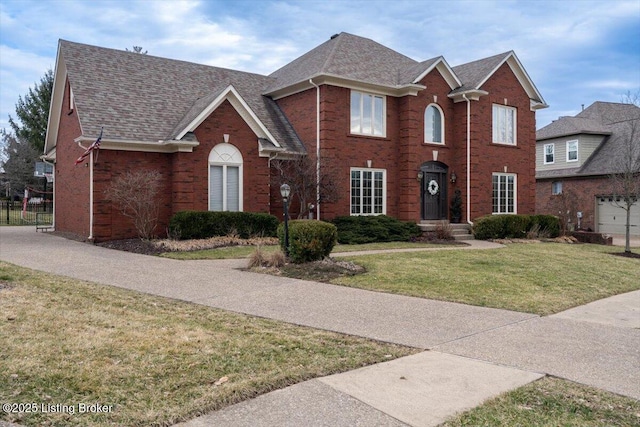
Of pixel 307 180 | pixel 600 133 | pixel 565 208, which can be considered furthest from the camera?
pixel 600 133

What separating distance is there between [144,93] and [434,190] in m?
13.0

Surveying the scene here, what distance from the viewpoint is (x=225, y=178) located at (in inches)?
742

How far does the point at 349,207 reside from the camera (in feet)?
70.2

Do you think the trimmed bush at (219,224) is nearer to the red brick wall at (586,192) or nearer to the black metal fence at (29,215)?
the black metal fence at (29,215)

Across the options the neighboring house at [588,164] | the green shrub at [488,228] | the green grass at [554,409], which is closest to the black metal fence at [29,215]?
the green shrub at [488,228]

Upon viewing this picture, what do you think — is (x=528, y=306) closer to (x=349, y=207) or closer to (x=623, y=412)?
(x=623, y=412)

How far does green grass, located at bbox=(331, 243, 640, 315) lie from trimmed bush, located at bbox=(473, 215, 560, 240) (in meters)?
6.15

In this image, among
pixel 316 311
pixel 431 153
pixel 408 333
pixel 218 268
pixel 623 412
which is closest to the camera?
pixel 623 412

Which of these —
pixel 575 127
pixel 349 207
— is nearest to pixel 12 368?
pixel 349 207

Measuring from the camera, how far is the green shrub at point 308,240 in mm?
12281

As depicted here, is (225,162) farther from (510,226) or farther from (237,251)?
(510,226)

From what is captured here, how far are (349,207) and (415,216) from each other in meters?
3.10

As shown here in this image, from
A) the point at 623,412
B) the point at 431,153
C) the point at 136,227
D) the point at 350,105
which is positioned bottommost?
the point at 623,412

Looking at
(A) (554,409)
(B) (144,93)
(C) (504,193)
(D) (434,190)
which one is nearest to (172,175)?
(B) (144,93)
